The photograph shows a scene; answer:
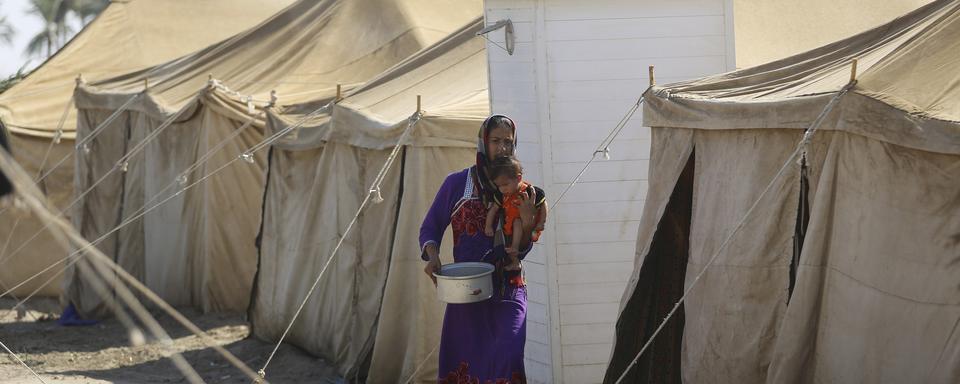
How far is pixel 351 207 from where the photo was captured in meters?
9.22

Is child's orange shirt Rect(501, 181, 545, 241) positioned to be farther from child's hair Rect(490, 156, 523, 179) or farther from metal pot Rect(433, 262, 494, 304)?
metal pot Rect(433, 262, 494, 304)

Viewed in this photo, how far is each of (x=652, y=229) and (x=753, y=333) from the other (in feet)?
2.83

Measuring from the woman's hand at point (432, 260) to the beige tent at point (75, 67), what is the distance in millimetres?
8743

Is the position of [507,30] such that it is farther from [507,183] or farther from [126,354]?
[126,354]

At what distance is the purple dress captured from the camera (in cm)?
537

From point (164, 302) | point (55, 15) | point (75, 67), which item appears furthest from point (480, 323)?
point (55, 15)

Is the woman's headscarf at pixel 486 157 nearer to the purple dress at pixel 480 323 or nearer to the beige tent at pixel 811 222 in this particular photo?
the purple dress at pixel 480 323

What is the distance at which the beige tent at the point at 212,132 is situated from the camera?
12305mm

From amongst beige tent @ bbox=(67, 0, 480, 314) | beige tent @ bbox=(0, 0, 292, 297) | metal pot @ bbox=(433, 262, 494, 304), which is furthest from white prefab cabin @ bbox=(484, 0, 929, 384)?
beige tent @ bbox=(0, 0, 292, 297)

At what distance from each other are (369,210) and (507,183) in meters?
3.71

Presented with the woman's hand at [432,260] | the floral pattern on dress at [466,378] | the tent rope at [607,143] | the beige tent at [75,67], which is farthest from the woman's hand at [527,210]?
the beige tent at [75,67]

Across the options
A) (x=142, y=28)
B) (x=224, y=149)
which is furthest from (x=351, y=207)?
(x=142, y=28)

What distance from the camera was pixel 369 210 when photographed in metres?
8.94

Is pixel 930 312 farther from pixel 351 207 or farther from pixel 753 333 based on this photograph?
pixel 351 207
